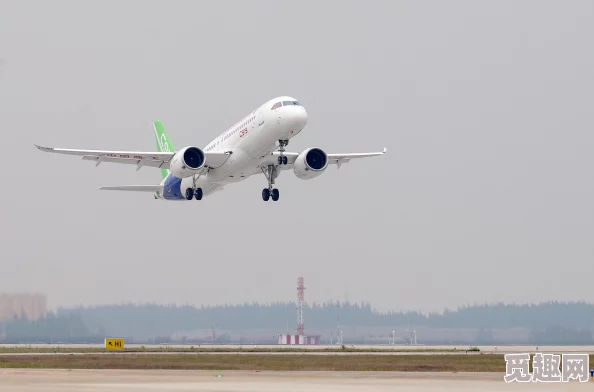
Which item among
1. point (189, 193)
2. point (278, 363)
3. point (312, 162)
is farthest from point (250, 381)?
point (189, 193)

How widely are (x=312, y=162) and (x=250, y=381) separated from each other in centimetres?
3560

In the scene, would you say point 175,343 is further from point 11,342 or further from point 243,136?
point 243,136

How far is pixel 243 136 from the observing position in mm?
73750

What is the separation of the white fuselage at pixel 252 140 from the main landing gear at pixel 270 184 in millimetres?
712

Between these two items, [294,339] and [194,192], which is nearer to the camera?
[194,192]

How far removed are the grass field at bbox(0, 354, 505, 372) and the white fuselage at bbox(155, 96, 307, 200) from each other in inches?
574

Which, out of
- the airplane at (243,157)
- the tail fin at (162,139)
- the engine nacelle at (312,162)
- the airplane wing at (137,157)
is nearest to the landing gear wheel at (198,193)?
the airplane at (243,157)

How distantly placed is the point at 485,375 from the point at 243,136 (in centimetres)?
2994

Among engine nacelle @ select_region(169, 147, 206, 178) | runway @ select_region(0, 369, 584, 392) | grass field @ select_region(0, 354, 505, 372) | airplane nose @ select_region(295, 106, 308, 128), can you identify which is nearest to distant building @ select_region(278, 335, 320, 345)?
engine nacelle @ select_region(169, 147, 206, 178)

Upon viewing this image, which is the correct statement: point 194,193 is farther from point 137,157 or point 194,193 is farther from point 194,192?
point 137,157

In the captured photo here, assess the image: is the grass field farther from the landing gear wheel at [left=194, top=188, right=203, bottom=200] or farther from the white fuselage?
the landing gear wheel at [left=194, top=188, right=203, bottom=200]

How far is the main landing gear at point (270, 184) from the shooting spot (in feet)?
265

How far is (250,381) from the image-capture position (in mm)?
45281

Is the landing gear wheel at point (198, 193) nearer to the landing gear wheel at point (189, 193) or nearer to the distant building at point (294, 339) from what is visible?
the landing gear wheel at point (189, 193)
